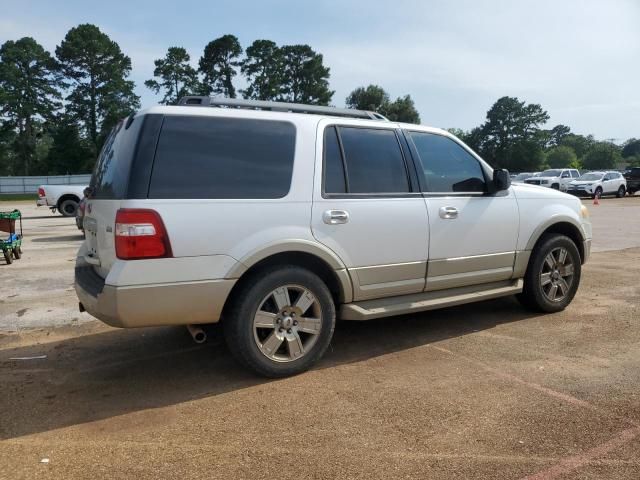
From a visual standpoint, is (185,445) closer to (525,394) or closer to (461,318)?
(525,394)

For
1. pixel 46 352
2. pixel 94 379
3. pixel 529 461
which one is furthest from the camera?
pixel 46 352

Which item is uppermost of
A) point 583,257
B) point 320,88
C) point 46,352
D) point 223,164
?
point 320,88

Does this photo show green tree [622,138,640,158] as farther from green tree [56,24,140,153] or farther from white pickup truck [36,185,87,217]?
white pickup truck [36,185,87,217]

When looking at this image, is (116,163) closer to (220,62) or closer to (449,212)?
(449,212)

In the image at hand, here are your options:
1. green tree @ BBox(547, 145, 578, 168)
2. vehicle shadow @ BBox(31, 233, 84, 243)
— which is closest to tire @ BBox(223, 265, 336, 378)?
vehicle shadow @ BBox(31, 233, 84, 243)

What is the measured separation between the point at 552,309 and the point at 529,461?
309cm

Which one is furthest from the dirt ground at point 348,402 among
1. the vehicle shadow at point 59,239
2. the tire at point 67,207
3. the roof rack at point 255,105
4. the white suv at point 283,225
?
the tire at point 67,207

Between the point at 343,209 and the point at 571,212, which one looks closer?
the point at 343,209

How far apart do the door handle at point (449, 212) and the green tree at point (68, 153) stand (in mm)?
63657

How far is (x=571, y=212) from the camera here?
5641 mm

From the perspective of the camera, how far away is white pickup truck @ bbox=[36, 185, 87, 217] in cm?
1791

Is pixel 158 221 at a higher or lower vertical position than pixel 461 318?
higher

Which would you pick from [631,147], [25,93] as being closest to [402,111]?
[25,93]

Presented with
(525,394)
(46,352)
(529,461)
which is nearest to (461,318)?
(525,394)
